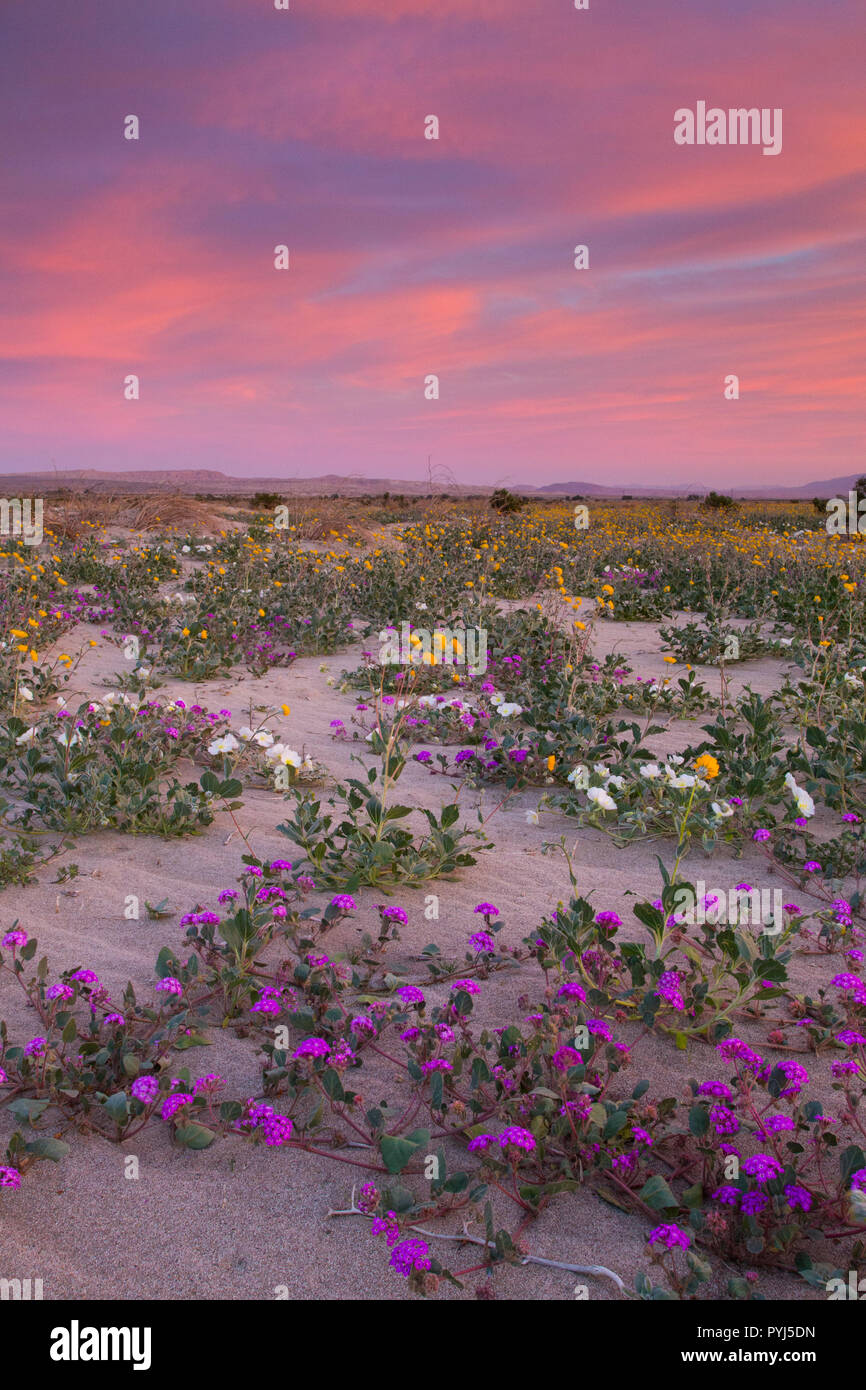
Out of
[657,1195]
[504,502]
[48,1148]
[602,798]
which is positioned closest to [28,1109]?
[48,1148]

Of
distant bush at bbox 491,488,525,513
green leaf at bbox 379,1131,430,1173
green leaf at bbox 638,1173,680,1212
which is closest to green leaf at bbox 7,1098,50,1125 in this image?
green leaf at bbox 379,1131,430,1173

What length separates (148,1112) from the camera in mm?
2562

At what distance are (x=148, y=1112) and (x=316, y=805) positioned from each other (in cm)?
176

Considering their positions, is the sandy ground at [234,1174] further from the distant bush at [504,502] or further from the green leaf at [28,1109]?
the distant bush at [504,502]

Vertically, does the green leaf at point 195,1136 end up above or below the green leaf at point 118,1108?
below

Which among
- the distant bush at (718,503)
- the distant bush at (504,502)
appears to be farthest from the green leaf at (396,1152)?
the distant bush at (718,503)

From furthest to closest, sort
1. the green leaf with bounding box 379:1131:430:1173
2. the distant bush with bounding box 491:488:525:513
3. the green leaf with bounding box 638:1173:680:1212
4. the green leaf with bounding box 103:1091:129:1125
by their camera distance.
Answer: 1. the distant bush with bounding box 491:488:525:513
2. the green leaf with bounding box 103:1091:129:1125
3. the green leaf with bounding box 379:1131:430:1173
4. the green leaf with bounding box 638:1173:680:1212

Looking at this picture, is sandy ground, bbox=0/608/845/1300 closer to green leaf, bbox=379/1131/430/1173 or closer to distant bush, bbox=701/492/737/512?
green leaf, bbox=379/1131/430/1173

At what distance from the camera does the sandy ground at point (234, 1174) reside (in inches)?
82.0

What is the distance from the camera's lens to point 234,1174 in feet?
7.88

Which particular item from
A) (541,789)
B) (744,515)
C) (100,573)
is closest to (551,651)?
(541,789)

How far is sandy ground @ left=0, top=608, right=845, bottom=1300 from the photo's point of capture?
208 centimetres
